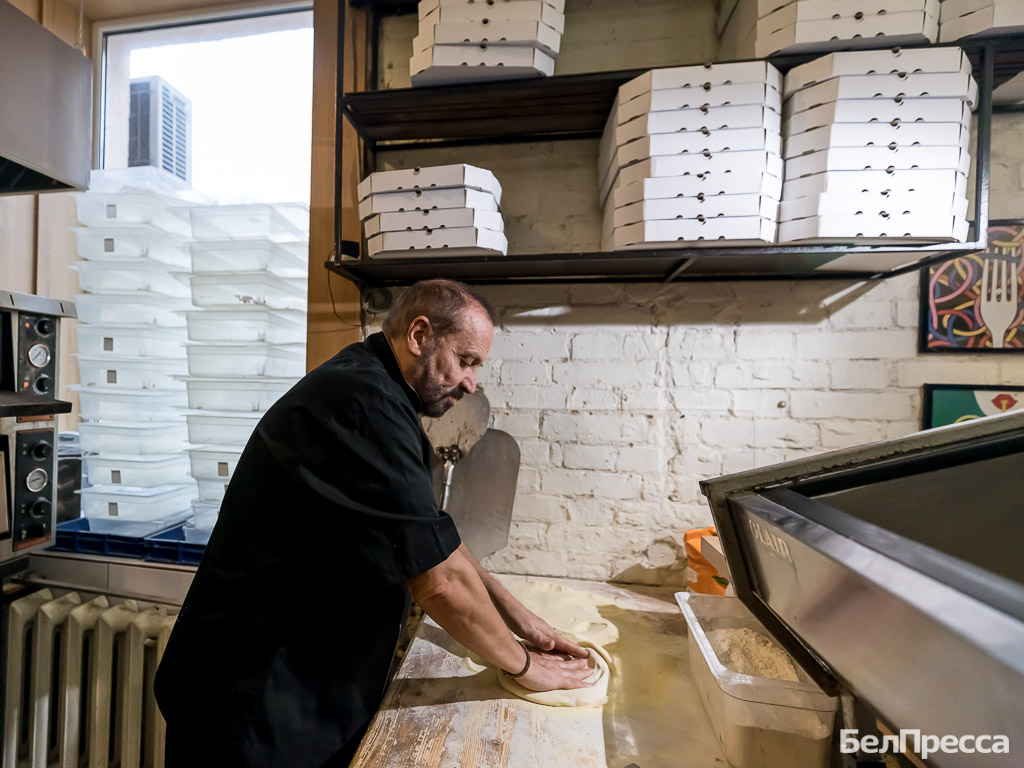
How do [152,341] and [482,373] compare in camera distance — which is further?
[152,341]

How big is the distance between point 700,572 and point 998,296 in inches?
51.8

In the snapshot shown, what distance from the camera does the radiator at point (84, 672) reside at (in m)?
1.40

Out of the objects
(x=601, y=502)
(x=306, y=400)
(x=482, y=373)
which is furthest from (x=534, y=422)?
(x=306, y=400)

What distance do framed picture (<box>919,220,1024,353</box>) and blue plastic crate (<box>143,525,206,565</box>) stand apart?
2649 millimetres

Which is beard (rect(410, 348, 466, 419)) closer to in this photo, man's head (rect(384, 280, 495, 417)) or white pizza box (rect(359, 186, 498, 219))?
man's head (rect(384, 280, 495, 417))

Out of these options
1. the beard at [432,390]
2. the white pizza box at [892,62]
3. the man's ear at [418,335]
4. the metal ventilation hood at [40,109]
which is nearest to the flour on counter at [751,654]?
the beard at [432,390]

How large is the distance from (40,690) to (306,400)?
1.68 metres

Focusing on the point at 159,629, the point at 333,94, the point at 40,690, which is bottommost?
the point at 40,690

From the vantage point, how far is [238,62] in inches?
75.9

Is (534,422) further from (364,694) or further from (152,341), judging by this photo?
(152,341)

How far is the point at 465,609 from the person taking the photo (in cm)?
86

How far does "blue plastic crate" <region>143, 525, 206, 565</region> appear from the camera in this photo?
156cm

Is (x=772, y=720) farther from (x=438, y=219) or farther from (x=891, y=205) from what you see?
(x=438, y=219)

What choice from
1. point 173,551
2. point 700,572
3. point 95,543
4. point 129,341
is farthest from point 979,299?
point 95,543
